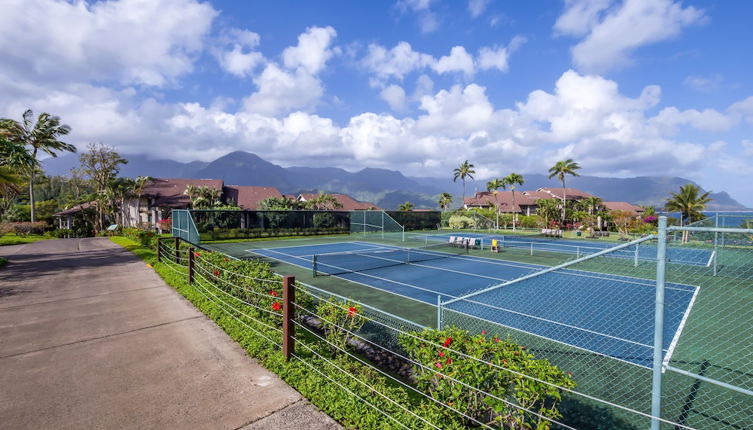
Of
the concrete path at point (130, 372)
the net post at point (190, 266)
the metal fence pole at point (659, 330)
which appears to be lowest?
the concrete path at point (130, 372)

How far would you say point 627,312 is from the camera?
36.6ft

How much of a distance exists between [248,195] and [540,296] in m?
52.0

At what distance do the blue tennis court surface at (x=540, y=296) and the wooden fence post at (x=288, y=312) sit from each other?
2.73 meters

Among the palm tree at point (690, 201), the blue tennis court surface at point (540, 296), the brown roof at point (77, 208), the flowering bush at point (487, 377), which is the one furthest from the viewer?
the brown roof at point (77, 208)

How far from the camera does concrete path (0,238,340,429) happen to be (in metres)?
4.66

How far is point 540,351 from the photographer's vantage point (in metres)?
7.64

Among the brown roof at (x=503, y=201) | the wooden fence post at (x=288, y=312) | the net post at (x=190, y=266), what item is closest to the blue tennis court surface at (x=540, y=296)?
the wooden fence post at (x=288, y=312)

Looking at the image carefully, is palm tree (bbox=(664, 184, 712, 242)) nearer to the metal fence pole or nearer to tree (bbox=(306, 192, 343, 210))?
tree (bbox=(306, 192, 343, 210))

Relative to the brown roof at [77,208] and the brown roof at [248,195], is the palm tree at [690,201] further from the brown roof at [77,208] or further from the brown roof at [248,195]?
the brown roof at [77,208]

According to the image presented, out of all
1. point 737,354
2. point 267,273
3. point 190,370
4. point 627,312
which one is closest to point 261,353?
point 190,370

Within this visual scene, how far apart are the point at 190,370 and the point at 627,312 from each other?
12.4 m

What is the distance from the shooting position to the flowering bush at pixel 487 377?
3.85 metres

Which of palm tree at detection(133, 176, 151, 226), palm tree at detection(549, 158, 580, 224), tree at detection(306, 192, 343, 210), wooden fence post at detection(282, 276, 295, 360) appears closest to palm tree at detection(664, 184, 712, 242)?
palm tree at detection(549, 158, 580, 224)

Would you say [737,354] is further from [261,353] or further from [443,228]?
[443,228]
